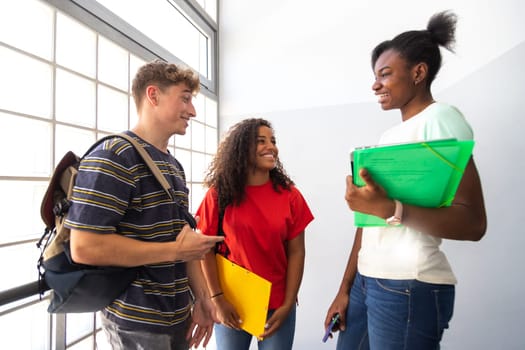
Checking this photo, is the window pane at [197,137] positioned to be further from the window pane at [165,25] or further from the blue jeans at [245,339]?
the blue jeans at [245,339]

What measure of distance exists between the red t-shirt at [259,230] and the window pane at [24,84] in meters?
0.72

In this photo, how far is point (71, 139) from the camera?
3.81 ft

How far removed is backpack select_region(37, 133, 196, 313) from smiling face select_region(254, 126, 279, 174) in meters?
0.74

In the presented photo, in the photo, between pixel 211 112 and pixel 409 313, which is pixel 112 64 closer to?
pixel 211 112

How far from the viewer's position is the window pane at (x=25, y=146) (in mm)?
922

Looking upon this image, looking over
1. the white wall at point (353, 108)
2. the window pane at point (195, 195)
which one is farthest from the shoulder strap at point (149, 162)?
the white wall at point (353, 108)

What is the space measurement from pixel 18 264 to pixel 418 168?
1258 millimetres

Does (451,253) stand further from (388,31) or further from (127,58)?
(127,58)

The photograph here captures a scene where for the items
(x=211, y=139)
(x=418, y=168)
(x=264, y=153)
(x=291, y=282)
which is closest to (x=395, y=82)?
(x=418, y=168)

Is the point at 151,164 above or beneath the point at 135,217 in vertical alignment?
above

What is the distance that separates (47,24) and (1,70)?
27 cm

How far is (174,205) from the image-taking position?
0.91 meters

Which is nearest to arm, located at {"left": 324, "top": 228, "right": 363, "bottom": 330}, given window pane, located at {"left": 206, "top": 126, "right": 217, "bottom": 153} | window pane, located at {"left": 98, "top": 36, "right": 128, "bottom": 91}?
window pane, located at {"left": 98, "top": 36, "right": 128, "bottom": 91}

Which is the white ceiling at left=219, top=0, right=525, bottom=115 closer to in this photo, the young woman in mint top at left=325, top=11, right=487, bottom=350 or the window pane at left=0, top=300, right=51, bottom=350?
the young woman in mint top at left=325, top=11, right=487, bottom=350
